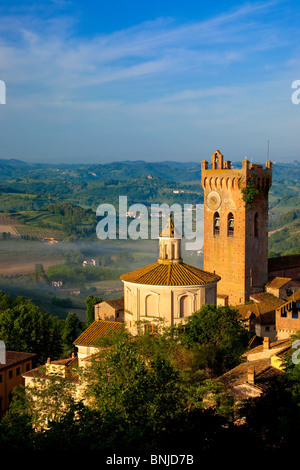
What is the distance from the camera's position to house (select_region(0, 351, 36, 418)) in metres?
36.9

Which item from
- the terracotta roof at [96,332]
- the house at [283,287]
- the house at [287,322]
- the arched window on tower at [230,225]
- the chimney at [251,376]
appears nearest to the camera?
the chimney at [251,376]

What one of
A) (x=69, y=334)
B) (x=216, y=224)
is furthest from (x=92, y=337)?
(x=216, y=224)

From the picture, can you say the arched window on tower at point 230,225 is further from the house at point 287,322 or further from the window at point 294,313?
the house at point 287,322

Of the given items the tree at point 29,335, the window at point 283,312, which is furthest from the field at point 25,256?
the window at point 283,312

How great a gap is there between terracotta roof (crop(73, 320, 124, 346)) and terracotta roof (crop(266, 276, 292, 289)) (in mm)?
18337

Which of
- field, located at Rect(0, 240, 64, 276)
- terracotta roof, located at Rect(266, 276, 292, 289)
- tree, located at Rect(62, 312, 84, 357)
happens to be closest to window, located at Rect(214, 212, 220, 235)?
terracotta roof, located at Rect(266, 276, 292, 289)

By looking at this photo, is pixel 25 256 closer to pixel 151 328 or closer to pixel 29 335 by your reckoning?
pixel 29 335

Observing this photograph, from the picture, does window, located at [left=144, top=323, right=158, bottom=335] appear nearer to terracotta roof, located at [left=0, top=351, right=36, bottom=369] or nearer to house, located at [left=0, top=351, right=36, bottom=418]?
house, located at [left=0, top=351, right=36, bottom=418]

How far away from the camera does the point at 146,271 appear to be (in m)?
31.5

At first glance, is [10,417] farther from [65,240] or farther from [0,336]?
[65,240]

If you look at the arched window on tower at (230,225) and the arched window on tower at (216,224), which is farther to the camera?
the arched window on tower at (216,224)

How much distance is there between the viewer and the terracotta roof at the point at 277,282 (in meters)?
48.2

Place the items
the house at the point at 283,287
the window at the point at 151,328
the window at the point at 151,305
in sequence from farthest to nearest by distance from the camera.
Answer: the house at the point at 283,287 < the window at the point at 151,305 < the window at the point at 151,328

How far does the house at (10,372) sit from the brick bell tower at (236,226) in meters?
16.7
